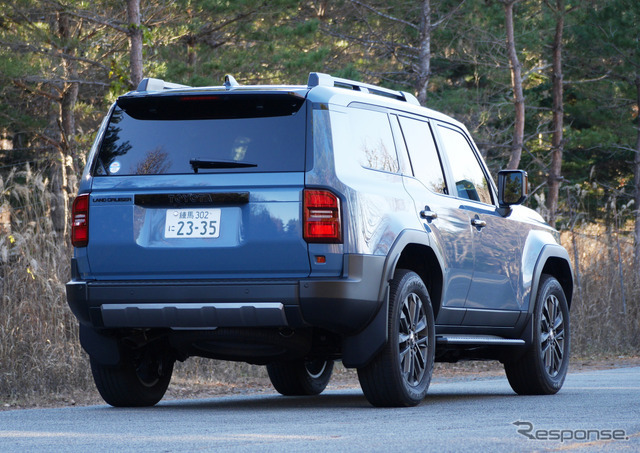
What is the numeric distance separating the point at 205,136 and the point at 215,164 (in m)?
0.23

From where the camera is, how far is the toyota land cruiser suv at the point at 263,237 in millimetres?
6871

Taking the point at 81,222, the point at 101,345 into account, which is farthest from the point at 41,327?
the point at 81,222

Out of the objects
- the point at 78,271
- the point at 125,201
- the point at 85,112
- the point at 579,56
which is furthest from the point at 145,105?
the point at 579,56

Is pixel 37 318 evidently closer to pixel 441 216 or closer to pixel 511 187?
pixel 441 216

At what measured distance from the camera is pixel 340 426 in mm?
6410

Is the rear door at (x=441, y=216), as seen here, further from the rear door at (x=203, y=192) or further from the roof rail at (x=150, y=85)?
the roof rail at (x=150, y=85)

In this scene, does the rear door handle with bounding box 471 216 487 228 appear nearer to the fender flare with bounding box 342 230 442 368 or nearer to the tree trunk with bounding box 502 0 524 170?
the fender flare with bounding box 342 230 442 368

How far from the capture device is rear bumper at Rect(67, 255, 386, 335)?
22.4ft

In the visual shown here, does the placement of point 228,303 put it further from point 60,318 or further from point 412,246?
point 60,318

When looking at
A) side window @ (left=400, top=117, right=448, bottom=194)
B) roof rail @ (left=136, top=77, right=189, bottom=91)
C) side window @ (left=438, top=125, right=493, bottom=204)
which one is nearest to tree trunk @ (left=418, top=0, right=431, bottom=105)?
side window @ (left=438, top=125, right=493, bottom=204)

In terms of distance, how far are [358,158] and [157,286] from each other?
4.91 ft

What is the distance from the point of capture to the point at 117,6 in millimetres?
22688

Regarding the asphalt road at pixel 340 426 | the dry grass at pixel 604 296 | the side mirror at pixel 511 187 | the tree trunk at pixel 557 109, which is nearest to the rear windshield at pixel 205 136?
the asphalt road at pixel 340 426

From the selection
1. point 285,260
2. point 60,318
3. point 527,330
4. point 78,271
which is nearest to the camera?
point 285,260
